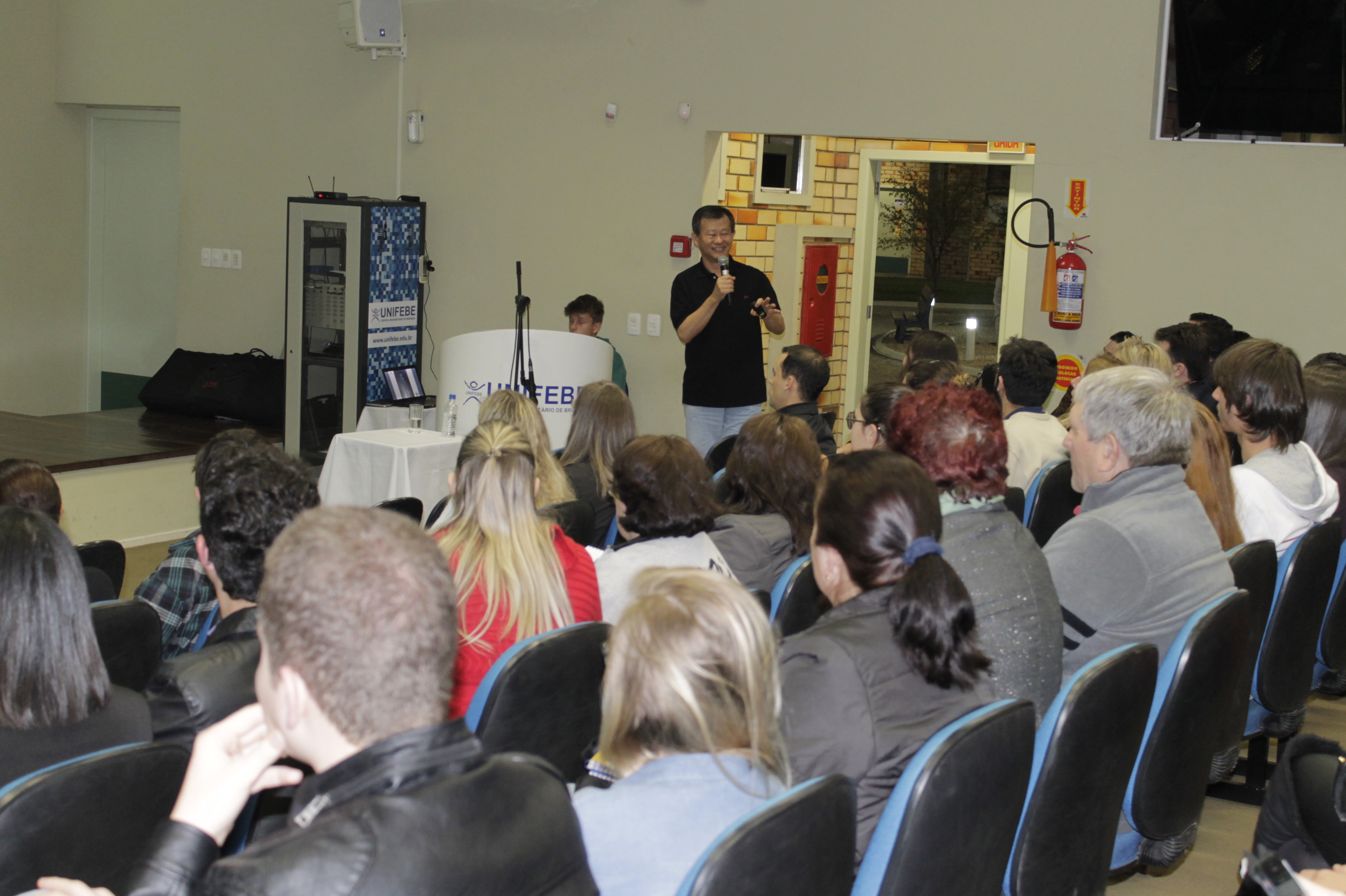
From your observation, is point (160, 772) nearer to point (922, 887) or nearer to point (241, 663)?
point (241, 663)

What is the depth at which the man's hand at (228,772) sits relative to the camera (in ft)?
3.87

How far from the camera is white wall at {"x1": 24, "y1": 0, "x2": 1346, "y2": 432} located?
208 inches

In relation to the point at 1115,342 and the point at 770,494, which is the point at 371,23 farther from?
the point at 770,494

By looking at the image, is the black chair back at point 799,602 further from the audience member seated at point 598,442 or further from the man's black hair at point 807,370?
the man's black hair at point 807,370

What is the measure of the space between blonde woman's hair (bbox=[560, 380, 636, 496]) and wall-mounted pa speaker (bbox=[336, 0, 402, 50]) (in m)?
4.42

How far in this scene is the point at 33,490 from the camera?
115 inches

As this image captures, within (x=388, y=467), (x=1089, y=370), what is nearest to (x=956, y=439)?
(x=1089, y=370)

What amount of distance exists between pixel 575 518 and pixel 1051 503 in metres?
1.50

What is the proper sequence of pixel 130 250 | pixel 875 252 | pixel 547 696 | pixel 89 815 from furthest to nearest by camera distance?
pixel 130 250 → pixel 875 252 → pixel 547 696 → pixel 89 815

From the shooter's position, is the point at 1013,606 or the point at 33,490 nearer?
the point at 1013,606

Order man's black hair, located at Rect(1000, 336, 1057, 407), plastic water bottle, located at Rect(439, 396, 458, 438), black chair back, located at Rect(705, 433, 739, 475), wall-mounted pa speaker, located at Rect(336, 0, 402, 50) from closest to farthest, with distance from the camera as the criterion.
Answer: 1. man's black hair, located at Rect(1000, 336, 1057, 407)
2. black chair back, located at Rect(705, 433, 739, 475)
3. plastic water bottle, located at Rect(439, 396, 458, 438)
4. wall-mounted pa speaker, located at Rect(336, 0, 402, 50)

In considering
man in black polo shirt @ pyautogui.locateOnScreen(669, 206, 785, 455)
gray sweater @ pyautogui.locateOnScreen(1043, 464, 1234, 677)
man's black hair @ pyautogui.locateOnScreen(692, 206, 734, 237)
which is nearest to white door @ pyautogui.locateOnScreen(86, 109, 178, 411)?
man in black polo shirt @ pyautogui.locateOnScreen(669, 206, 785, 455)

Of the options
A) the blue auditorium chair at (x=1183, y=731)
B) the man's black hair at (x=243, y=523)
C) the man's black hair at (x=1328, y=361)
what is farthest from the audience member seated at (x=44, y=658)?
the man's black hair at (x=1328, y=361)

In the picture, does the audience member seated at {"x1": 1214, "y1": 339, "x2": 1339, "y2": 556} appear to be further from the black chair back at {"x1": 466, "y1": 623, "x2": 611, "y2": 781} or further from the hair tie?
the black chair back at {"x1": 466, "y1": 623, "x2": 611, "y2": 781}
